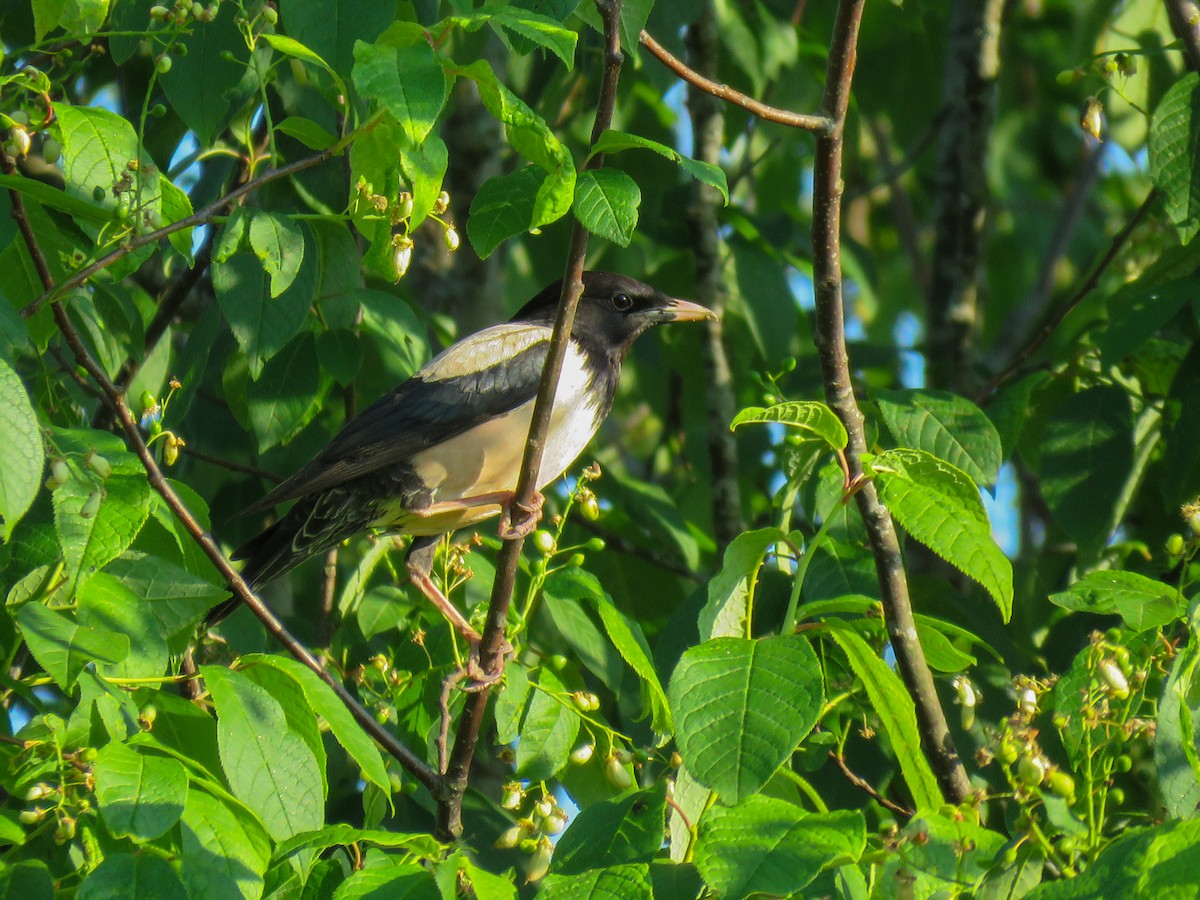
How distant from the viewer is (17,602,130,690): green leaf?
249cm

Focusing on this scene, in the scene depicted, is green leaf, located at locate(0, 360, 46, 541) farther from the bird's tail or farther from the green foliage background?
the bird's tail

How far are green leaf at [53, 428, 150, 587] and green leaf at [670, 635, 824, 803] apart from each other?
1.04m

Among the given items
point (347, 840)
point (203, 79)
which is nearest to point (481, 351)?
point (203, 79)

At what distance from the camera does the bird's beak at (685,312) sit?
596cm

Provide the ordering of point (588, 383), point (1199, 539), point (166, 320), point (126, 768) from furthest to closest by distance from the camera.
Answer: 1. point (588, 383)
2. point (166, 320)
3. point (1199, 539)
4. point (126, 768)

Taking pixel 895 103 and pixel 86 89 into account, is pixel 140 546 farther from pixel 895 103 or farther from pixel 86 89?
pixel 895 103

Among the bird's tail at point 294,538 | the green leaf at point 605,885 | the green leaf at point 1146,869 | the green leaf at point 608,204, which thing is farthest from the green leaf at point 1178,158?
the bird's tail at point 294,538

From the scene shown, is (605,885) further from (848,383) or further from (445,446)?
(445,446)

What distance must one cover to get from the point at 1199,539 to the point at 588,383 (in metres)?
2.76

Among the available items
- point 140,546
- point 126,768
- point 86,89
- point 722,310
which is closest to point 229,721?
point 126,768

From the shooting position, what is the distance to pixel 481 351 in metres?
5.44

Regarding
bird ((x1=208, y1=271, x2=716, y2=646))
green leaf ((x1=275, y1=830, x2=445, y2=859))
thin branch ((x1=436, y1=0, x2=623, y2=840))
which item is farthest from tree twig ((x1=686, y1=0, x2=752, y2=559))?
green leaf ((x1=275, y1=830, x2=445, y2=859))

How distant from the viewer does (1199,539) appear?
320 centimetres

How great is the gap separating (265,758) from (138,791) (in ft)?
0.93
